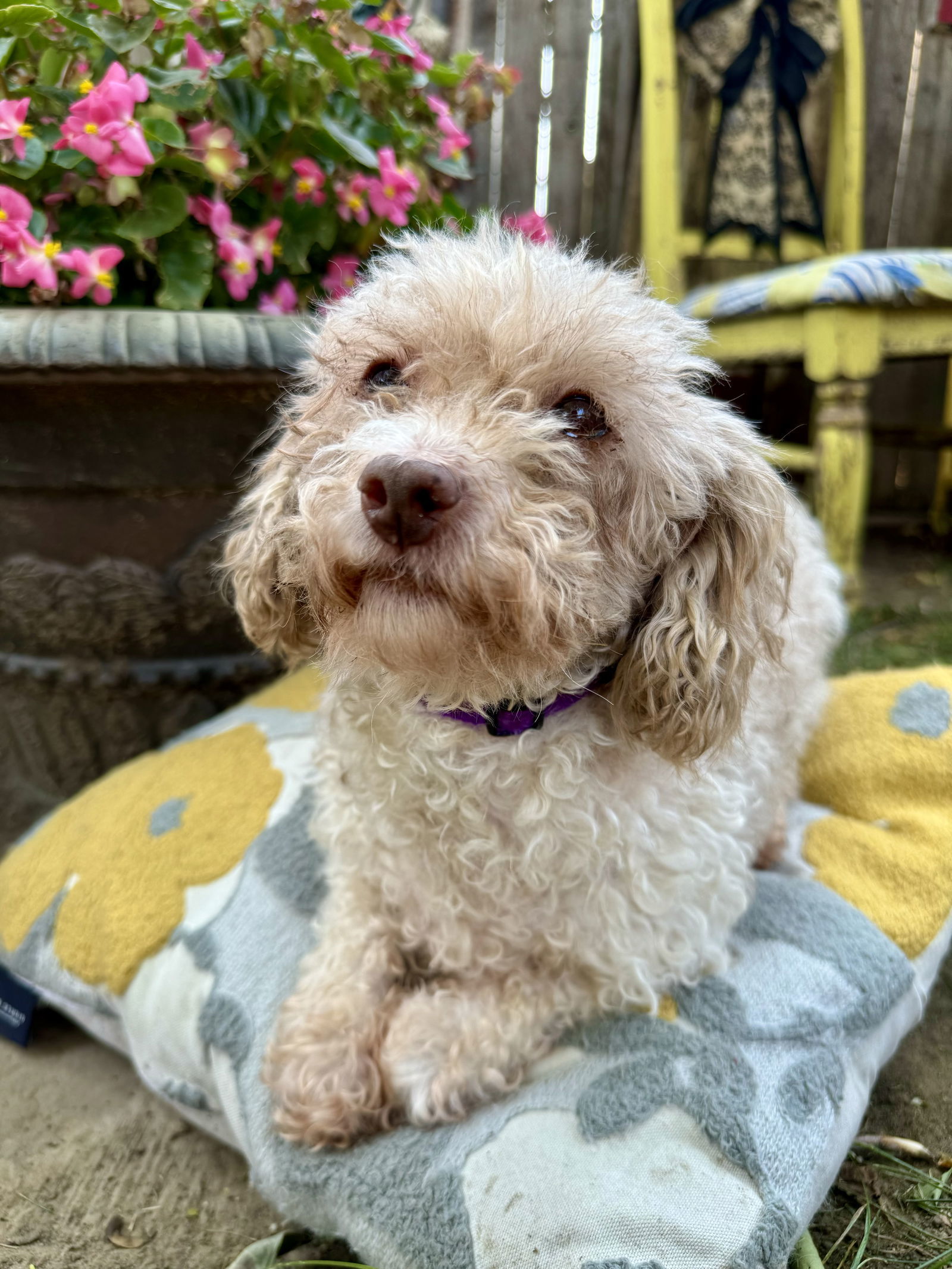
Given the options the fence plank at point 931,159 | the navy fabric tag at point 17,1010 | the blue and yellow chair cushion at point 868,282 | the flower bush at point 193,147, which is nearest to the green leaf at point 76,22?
the flower bush at point 193,147

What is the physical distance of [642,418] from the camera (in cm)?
111

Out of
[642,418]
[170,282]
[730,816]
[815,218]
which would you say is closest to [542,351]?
[642,418]

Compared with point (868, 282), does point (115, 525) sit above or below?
below

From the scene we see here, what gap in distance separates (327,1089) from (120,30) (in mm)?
1659

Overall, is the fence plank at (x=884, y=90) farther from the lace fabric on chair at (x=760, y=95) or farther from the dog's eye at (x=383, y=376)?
the dog's eye at (x=383, y=376)

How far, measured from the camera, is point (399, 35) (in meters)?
1.84

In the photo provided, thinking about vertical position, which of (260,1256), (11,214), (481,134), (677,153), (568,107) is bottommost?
(260,1256)

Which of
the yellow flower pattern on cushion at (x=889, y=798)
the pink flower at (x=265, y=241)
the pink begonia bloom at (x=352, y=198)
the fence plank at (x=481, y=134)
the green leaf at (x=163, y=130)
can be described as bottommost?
the yellow flower pattern on cushion at (x=889, y=798)

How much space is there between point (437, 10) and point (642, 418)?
3150mm

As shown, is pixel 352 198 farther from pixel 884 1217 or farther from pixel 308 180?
pixel 884 1217

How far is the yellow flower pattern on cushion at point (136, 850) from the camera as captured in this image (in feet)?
4.78

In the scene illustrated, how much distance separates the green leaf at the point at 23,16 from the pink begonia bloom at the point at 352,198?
0.53 m

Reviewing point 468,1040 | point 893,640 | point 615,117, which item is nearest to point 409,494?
point 468,1040

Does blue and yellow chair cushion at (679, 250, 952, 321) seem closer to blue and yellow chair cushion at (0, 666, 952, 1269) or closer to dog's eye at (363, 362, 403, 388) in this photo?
blue and yellow chair cushion at (0, 666, 952, 1269)
